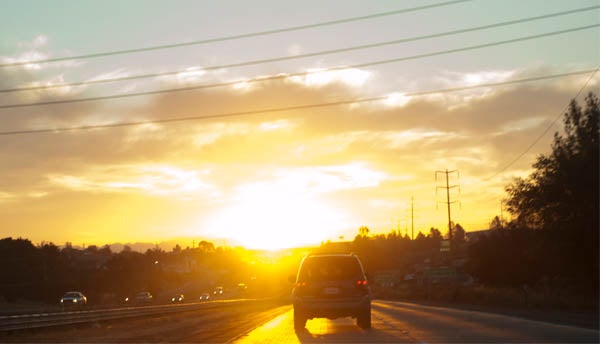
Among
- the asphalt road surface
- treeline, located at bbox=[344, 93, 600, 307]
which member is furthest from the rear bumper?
treeline, located at bbox=[344, 93, 600, 307]

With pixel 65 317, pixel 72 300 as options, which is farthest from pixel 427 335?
pixel 72 300

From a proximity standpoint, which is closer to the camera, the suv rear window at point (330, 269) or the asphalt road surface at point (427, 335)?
the asphalt road surface at point (427, 335)

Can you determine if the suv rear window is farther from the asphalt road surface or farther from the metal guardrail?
the metal guardrail

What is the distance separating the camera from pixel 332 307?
22828 mm

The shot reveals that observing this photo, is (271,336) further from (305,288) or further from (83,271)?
(83,271)

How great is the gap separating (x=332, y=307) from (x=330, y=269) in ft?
4.05

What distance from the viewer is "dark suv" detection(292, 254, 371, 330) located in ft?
74.9

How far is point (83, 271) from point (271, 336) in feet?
372

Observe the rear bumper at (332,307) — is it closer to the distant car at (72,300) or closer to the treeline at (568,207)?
the treeline at (568,207)

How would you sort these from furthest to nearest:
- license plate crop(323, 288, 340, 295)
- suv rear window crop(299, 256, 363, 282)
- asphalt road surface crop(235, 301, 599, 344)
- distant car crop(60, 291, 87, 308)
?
distant car crop(60, 291, 87, 308), suv rear window crop(299, 256, 363, 282), license plate crop(323, 288, 340, 295), asphalt road surface crop(235, 301, 599, 344)

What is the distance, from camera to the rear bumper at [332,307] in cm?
2277

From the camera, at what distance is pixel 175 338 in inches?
883

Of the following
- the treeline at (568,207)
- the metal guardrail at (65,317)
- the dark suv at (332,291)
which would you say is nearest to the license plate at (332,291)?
the dark suv at (332,291)

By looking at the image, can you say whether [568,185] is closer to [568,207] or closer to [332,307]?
[568,207]
